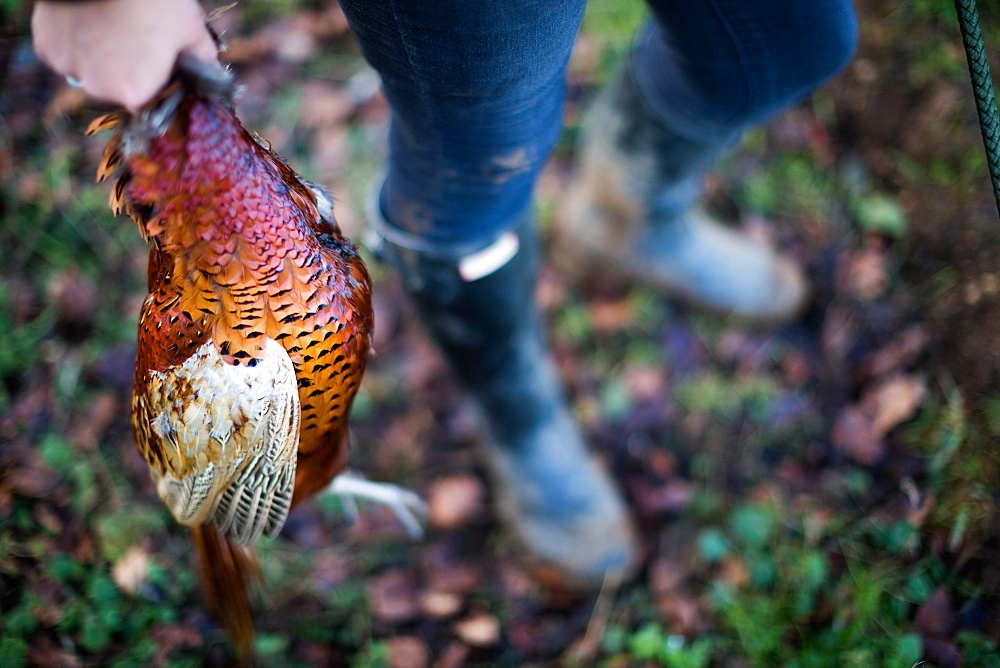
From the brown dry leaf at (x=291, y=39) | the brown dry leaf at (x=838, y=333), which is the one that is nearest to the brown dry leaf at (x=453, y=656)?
the brown dry leaf at (x=838, y=333)

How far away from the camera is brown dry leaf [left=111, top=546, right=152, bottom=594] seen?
1.32 m

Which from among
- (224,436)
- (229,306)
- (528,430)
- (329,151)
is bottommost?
(528,430)

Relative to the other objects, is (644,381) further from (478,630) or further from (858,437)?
(478,630)

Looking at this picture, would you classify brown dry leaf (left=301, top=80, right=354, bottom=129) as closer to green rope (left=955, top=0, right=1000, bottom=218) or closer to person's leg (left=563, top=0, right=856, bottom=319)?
person's leg (left=563, top=0, right=856, bottom=319)

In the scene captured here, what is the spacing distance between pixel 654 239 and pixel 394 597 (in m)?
1.11

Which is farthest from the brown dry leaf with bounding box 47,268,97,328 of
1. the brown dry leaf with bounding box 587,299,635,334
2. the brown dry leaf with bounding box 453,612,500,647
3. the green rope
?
the green rope

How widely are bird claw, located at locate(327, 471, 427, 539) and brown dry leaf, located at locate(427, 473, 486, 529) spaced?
1.3 inches

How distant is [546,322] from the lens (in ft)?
5.75

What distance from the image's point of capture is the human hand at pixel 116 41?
54 cm

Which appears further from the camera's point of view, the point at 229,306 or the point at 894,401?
the point at 894,401

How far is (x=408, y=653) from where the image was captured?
1.35 meters

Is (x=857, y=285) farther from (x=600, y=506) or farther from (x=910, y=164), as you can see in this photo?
(x=600, y=506)

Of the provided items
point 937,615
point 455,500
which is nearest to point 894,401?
point 937,615

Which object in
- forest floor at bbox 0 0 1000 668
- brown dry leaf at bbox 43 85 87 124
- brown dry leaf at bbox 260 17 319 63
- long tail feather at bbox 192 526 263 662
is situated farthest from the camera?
brown dry leaf at bbox 260 17 319 63
